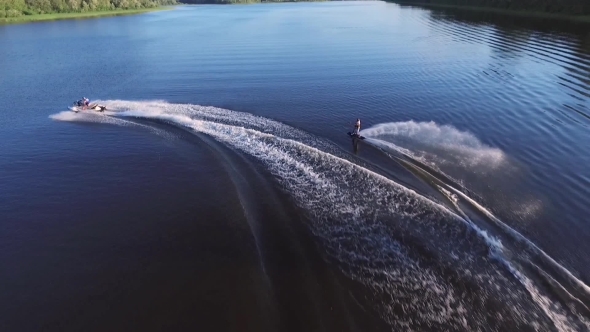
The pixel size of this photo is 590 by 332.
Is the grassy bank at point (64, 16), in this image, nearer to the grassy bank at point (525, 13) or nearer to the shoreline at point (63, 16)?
the shoreline at point (63, 16)

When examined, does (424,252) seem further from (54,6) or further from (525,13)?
(54,6)

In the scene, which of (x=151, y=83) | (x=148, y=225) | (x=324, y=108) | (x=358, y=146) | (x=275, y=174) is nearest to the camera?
(x=148, y=225)

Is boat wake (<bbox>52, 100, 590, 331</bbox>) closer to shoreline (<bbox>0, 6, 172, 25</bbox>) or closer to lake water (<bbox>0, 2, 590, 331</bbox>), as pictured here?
lake water (<bbox>0, 2, 590, 331</bbox>)

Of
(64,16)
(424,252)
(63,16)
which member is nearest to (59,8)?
(64,16)

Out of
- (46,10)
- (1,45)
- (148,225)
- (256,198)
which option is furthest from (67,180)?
(46,10)

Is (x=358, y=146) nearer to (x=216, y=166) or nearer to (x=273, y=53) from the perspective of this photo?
(x=216, y=166)
